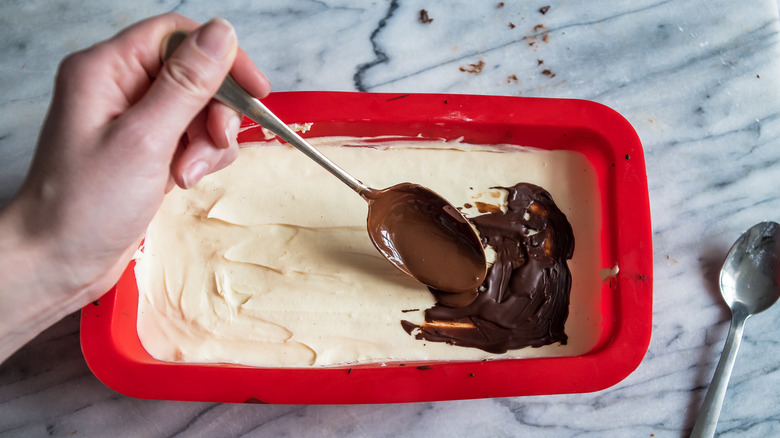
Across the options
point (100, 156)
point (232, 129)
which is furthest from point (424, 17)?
point (100, 156)

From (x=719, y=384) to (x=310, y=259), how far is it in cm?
87

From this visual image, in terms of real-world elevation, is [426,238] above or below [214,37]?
below

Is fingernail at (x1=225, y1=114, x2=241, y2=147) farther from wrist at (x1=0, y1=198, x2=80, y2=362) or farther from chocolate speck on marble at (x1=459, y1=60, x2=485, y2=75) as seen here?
chocolate speck on marble at (x1=459, y1=60, x2=485, y2=75)

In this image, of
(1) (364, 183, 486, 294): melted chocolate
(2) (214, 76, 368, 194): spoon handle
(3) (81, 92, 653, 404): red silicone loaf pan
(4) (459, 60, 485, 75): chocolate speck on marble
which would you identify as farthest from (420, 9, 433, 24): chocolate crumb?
(2) (214, 76, 368, 194): spoon handle

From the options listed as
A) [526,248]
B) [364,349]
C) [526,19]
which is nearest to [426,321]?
[364,349]

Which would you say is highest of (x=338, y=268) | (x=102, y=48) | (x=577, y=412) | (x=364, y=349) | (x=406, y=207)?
(x=102, y=48)

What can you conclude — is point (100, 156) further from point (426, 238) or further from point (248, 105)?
point (426, 238)

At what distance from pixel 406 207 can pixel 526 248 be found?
0.25 meters

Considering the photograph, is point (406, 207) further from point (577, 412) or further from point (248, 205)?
point (577, 412)

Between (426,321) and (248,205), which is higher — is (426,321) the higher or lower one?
the lower one

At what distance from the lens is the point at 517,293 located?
3.58 ft

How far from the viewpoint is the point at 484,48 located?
1306 millimetres

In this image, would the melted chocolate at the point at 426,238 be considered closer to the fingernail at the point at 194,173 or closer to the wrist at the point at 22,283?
the fingernail at the point at 194,173

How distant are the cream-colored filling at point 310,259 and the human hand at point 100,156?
0.18 metres
